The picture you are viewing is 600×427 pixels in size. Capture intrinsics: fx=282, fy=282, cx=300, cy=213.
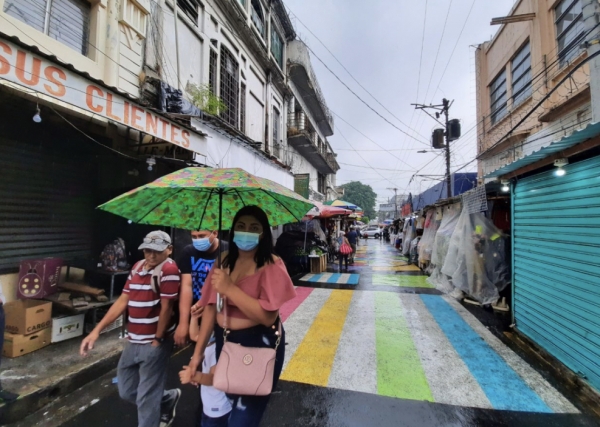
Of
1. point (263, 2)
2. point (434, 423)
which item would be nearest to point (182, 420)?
point (434, 423)

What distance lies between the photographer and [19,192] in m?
4.34

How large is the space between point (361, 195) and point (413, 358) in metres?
65.9

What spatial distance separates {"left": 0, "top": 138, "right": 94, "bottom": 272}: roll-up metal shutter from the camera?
4215 mm

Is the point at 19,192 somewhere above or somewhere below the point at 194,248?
above

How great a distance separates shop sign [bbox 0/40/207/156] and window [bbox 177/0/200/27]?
4.70 m

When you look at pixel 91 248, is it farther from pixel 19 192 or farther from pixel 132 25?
pixel 132 25

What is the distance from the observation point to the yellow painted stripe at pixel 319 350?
3.53m

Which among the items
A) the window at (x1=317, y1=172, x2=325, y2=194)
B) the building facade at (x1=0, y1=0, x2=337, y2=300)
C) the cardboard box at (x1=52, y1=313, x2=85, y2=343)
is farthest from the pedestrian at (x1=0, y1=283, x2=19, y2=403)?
the window at (x1=317, y1=172, x2=325, y2=194)

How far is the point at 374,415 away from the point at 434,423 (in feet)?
1.84

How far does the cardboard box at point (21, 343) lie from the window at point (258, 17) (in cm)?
1287

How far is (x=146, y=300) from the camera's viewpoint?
93.3 inches

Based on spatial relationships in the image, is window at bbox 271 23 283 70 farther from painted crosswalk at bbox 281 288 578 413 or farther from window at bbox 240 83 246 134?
painted crosswalk at bbox 281 288 578 413

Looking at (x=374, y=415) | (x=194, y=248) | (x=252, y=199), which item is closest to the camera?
(x=252, y=199)

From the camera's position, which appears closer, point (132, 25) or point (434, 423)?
point (434, 423)
